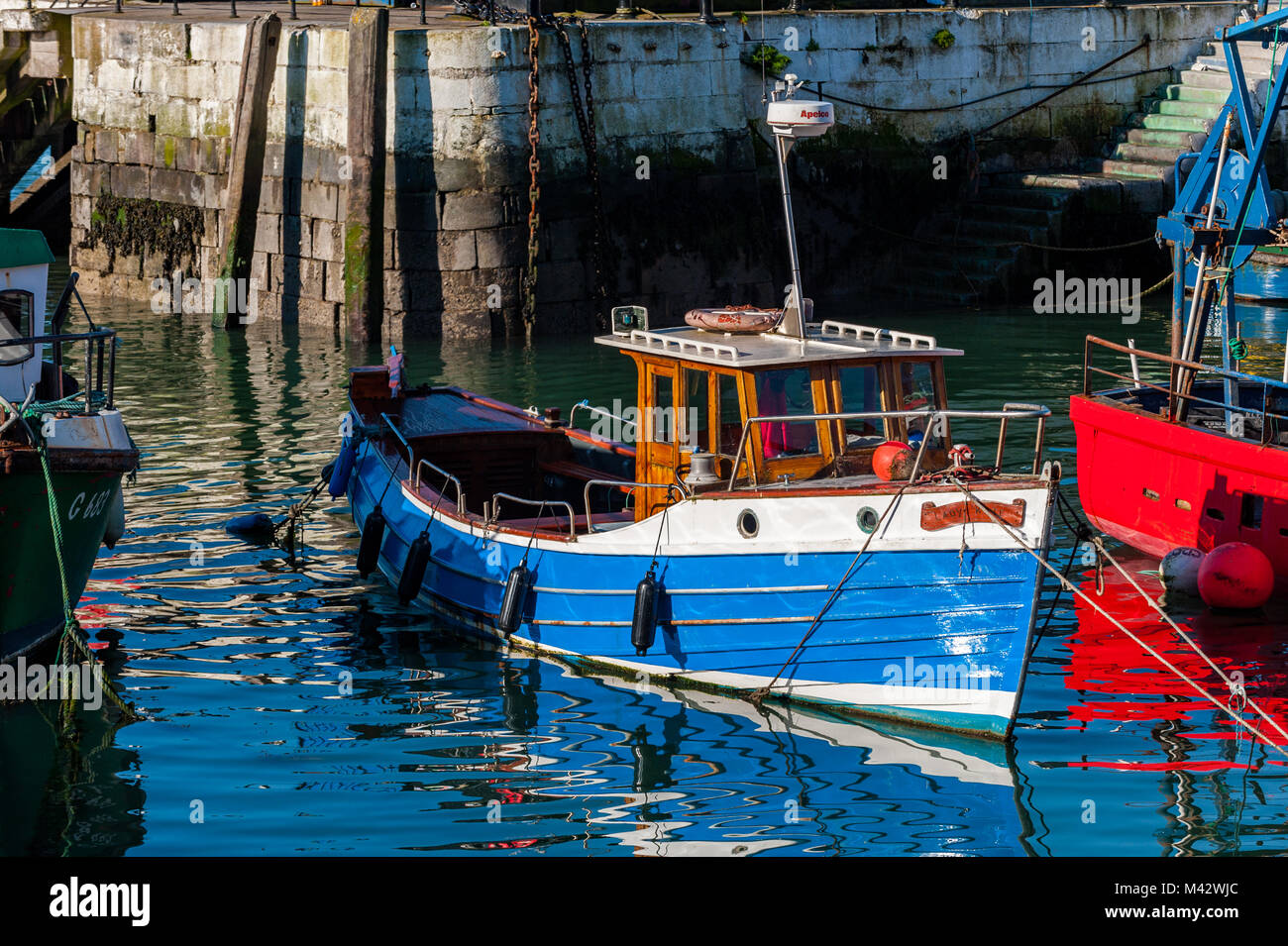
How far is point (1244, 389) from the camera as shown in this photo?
15.6 m

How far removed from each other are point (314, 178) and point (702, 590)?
14895 millimetres

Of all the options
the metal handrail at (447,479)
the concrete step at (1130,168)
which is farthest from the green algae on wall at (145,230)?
the concrete step at (1130,168)

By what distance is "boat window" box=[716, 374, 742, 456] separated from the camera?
38.1 ft

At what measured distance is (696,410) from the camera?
11961mm

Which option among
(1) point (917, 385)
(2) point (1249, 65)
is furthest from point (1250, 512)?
(2) point (1249, 65)

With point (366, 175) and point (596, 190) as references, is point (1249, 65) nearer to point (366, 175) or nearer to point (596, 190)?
point (596, 190)

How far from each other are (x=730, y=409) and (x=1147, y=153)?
60.5 feet

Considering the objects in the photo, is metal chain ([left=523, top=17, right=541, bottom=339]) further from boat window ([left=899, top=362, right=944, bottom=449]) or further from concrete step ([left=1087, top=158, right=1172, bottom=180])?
boat window ([left=899, top=362, right=944, bottom=449])

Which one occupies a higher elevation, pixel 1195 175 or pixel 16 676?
pixel 1195 175

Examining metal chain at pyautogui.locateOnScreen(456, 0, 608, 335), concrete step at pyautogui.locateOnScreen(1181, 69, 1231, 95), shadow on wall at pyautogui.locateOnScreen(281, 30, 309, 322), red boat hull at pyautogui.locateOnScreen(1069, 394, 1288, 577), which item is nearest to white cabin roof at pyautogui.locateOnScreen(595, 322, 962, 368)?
red boat hull at pyautogui.locateOnScreen(1069, 394, 1288, 577)

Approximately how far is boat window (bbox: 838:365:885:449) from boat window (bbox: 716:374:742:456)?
698 mm

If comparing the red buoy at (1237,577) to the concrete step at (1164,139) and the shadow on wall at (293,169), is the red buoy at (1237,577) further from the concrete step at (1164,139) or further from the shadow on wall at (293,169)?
the concrete step at (1164,139)

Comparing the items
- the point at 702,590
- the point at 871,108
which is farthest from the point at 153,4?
the point at 702,590
